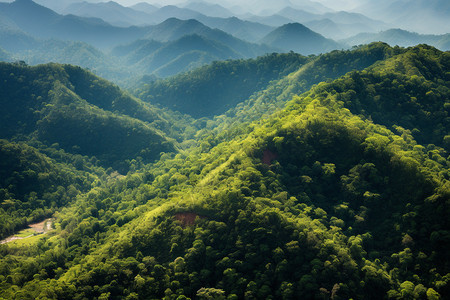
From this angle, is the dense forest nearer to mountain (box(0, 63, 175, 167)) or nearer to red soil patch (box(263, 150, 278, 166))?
red soil patch (box(263, 150, 278, 166))

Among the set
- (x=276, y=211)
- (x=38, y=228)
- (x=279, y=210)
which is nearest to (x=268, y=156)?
(x=279, y=210)

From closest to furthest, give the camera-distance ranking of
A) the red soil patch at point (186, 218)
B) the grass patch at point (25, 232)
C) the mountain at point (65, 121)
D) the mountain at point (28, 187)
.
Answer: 1. the red soil patch at point (186, 218)
2. the grass patch at point (25, 232)
3. the mountain at point (28, 187)
4. the mountain at point (65, 121)

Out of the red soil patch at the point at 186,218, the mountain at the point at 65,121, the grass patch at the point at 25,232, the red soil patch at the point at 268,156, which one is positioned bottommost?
the grass patch at the point at 25,232

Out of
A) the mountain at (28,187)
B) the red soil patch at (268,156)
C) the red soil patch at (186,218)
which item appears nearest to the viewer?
the red soil patch at (186,218)

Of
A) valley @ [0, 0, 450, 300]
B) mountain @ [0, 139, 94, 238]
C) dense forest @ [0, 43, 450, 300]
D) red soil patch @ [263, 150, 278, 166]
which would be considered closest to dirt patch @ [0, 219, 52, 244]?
valley @ [0, 0, 450, 300]

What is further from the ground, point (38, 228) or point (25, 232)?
point (38, 228)

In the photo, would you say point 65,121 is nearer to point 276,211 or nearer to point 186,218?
point 186,218

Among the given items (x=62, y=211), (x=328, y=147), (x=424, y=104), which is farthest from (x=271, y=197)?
(x=62, y=211)

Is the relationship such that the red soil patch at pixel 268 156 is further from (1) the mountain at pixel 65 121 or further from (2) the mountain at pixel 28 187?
(1) the mountain at pixel 65 121

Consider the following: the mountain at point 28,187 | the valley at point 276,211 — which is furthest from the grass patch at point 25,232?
the mountain at point 28,187
